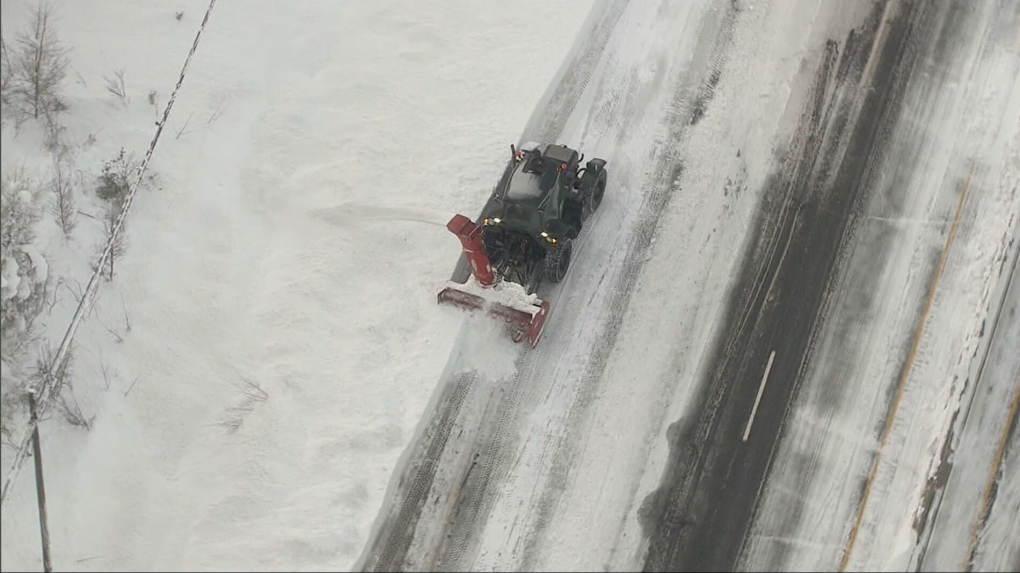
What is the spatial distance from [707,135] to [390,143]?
5832mm

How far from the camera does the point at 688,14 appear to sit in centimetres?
1684

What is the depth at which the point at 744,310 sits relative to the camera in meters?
14.6

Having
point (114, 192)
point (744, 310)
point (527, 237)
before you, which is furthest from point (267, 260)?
point (744, 310)

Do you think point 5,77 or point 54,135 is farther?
point 54,135

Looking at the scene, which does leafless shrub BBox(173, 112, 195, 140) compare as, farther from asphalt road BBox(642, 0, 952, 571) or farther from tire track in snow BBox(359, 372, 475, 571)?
asphalt road BBox(642, 0, 952, 571)

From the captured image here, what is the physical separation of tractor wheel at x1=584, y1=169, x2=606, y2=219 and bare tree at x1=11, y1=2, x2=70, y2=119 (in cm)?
901

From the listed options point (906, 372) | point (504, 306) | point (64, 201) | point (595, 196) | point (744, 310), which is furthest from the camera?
point (595, 196)

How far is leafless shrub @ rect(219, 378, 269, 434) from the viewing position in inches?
522

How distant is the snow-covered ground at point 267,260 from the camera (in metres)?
12.7

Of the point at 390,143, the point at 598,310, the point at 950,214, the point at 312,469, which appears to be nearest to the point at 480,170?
the point at 390,143

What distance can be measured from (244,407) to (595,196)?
684 cm

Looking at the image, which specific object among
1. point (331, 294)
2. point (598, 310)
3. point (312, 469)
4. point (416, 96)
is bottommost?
point (312, 469)

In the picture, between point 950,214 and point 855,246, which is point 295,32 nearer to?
point 855,246

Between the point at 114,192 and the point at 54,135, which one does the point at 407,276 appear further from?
the point at 54,135
